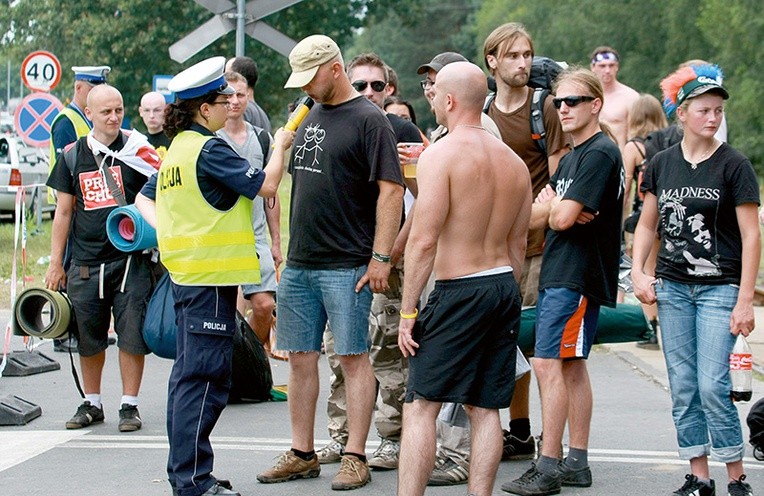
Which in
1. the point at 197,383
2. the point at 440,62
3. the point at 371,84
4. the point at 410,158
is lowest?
the point at 197,383

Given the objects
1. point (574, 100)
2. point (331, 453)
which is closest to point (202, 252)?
point (331, 453)

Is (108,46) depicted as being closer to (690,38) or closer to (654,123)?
(690,38)

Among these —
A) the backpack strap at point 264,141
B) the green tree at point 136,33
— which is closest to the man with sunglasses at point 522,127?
the backpack strap at point 264,141

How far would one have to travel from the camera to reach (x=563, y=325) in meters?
6.11

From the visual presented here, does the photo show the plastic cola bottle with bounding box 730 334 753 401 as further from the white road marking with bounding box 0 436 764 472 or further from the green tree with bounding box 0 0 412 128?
the green tree with bounding box 0 0 412 128

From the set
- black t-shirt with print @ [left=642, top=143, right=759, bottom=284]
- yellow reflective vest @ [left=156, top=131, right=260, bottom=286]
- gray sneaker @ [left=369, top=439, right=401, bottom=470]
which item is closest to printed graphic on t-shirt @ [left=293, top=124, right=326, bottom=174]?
yellow reflective vest @ [left=156, top=131, right=260, bottom=286]

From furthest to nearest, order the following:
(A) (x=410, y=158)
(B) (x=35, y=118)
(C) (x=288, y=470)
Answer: (B) (x=35, y=118) < (A) (x=410, y=158) < (C) (x=288, y=470)

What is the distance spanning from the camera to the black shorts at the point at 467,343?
210 inches

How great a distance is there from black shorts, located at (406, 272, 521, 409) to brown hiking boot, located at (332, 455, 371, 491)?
0.93 metres

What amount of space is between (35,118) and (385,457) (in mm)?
14283

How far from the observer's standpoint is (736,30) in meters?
34.4

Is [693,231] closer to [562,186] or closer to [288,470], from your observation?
[562,186]

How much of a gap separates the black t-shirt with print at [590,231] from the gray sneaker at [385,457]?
123cm

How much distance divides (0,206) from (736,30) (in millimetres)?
20353
